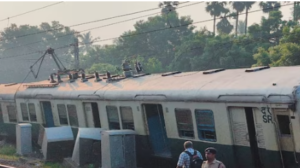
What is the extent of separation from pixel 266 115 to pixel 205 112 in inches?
67.2

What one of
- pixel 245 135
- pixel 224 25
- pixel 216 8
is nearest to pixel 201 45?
pixel 216 8

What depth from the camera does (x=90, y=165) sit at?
1305 centimetres

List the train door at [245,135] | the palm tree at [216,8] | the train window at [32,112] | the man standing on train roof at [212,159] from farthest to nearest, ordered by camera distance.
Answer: the palm tree at [216,8] → the train window at [32,112] → the train door at [245,135] → the man standing on train roof at [212,159]

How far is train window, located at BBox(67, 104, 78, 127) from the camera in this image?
14834 mm

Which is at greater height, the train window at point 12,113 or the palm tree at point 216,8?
the palm tree at point 216,8

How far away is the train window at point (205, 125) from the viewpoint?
9.97m

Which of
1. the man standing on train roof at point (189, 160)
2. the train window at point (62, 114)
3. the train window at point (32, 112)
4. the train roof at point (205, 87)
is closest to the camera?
the man standing on train roof at point (189, 160)

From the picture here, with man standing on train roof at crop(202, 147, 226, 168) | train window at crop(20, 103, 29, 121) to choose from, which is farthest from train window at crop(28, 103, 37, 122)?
man standing on train roof at crop(202, 147, 226, 168)

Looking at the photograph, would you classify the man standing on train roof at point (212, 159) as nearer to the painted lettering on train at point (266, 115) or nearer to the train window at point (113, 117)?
the painted lettering on train at point (266, 115)

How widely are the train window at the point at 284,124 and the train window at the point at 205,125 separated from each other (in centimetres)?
173

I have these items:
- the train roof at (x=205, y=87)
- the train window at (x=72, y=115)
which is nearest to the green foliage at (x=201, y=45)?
the train roof at (x=205, y=87)

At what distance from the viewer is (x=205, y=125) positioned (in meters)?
10.2

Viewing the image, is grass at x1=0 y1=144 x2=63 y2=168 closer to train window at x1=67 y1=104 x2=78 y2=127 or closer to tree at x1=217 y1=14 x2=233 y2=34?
train window at x1=67 y1=104 x2=78 y2=127

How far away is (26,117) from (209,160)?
12.0m
